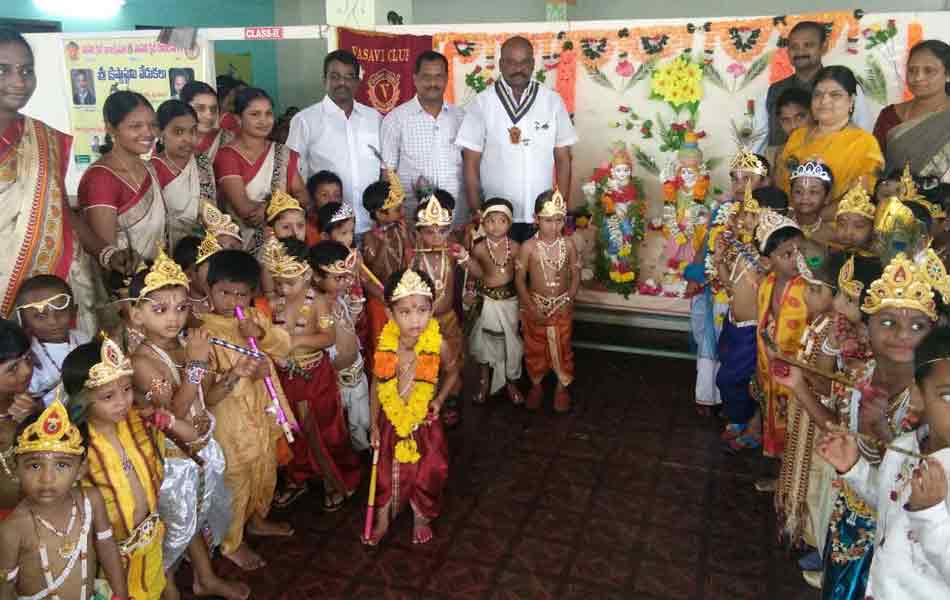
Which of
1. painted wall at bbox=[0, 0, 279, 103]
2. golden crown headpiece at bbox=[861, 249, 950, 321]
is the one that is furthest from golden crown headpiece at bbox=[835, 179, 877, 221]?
painted wall at bbox=[0, 0, 279, 103]

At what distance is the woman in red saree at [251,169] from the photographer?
4035 mm

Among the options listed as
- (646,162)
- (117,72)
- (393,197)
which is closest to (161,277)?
(393,197)

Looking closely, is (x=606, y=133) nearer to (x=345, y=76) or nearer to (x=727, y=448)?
(x=345, y=76)

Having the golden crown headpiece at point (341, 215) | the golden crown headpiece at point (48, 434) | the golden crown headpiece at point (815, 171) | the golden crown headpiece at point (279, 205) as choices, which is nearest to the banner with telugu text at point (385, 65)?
the golden crown headpiece at point (341, 215)

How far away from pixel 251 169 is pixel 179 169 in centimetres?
44

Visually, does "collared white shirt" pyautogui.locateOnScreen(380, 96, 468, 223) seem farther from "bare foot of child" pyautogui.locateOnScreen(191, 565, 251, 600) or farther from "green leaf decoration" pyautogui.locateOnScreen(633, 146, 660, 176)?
"bare foot of child" pyautogui.locateOnScreen(191, 565, 251, 600)

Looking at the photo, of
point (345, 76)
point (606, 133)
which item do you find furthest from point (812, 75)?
point (345, 76)

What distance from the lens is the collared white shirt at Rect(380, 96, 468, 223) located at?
4918 millimetres

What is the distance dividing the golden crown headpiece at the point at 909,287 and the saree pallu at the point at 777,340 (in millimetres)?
866

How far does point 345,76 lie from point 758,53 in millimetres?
2910

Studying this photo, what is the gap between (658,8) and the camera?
9.40 meters

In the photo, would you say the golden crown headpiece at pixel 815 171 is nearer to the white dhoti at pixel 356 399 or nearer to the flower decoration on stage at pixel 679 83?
the flower decoration on stage at pixel 679 83

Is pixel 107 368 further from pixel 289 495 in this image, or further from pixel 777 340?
pixel 777 340

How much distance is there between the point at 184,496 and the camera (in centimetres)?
265
